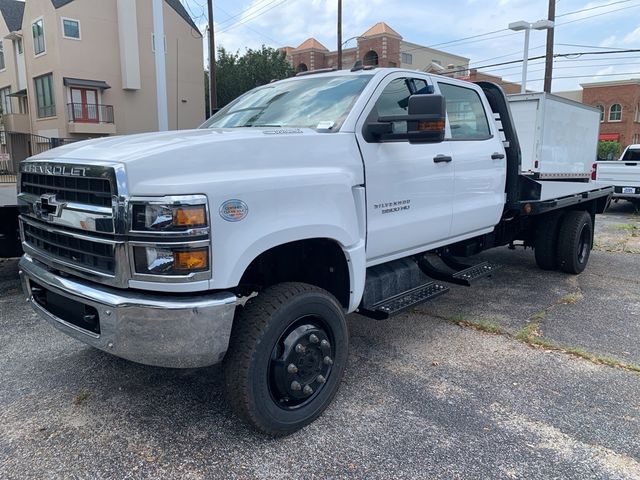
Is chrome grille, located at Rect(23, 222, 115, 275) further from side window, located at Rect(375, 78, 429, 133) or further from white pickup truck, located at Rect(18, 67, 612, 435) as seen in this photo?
side window, located at Rect(375, 78, 429, 133)

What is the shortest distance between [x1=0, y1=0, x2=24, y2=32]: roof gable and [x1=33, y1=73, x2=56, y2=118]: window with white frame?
5760 mm

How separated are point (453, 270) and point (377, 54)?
160 ft

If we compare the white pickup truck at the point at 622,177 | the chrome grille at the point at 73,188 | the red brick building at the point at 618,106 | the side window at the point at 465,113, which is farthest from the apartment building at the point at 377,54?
the chrome grille at the point at 73,188

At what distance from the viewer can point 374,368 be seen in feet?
13.1

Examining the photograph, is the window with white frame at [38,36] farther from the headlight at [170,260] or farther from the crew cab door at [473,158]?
the headlight at [170,260]

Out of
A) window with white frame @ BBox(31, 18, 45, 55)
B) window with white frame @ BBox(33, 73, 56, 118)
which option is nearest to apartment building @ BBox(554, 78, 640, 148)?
window with white frame @ BBox(33, 73, 56, 118)

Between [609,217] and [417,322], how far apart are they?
11228 mm

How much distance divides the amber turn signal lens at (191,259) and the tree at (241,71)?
3861cm

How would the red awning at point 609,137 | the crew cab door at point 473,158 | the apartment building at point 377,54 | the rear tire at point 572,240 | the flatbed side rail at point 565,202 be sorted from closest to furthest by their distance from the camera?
the crew cab door at point 473,158, the flatbed side rail at point 565,202, the rear tire at point 572,240, the red awning at point 609,137, the apartment building at point 377,54

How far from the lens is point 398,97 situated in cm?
402

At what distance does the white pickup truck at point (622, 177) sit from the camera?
1402cm

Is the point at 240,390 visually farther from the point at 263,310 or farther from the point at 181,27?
the point at 181,27

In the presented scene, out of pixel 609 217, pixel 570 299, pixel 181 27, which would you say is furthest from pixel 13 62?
pixel 570 299

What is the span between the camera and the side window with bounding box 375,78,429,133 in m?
3.82
